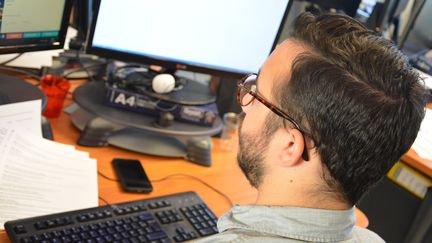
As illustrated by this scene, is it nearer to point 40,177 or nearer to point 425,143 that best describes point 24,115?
point 40,177

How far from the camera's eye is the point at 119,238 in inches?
35.5

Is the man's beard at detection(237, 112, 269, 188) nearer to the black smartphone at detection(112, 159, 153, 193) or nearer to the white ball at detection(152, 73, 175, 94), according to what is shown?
the black smartphone at detection(112, 159, 153, 193)

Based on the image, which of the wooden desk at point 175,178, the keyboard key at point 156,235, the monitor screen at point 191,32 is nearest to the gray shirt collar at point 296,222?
the keyboard key at point 156,235

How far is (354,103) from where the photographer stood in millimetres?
701

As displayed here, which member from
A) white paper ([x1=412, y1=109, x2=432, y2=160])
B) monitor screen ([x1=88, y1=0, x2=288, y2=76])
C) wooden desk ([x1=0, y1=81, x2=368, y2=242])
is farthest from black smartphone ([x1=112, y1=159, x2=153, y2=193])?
white paper ([x1=412, y1=109, x2=432, y2=160])

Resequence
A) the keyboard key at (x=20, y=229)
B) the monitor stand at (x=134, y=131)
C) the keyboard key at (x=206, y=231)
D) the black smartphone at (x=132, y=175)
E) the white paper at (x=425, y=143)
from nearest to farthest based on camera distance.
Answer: the keyboard key at (x=20, y=229) < the keyboard key at (x=206, y=231) < the black smartphone at (x=132, y=175) < the monitor stand at (x=134, y=131) < the white paper at (x=425, y=143)

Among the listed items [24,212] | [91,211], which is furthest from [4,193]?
[91,211]

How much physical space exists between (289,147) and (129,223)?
375mm

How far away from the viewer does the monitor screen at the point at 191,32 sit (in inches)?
47.1

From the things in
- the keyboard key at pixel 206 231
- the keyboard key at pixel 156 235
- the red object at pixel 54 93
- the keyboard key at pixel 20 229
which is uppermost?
the red object at pixel 54 93

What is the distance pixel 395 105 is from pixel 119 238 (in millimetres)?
552

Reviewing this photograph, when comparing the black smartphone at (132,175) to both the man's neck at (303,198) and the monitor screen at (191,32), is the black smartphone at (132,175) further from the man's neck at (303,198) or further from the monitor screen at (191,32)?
the man's neck at (303,198)

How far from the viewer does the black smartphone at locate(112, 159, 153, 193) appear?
1102mm

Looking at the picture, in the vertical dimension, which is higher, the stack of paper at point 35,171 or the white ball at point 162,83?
the white ball at point 162,83
